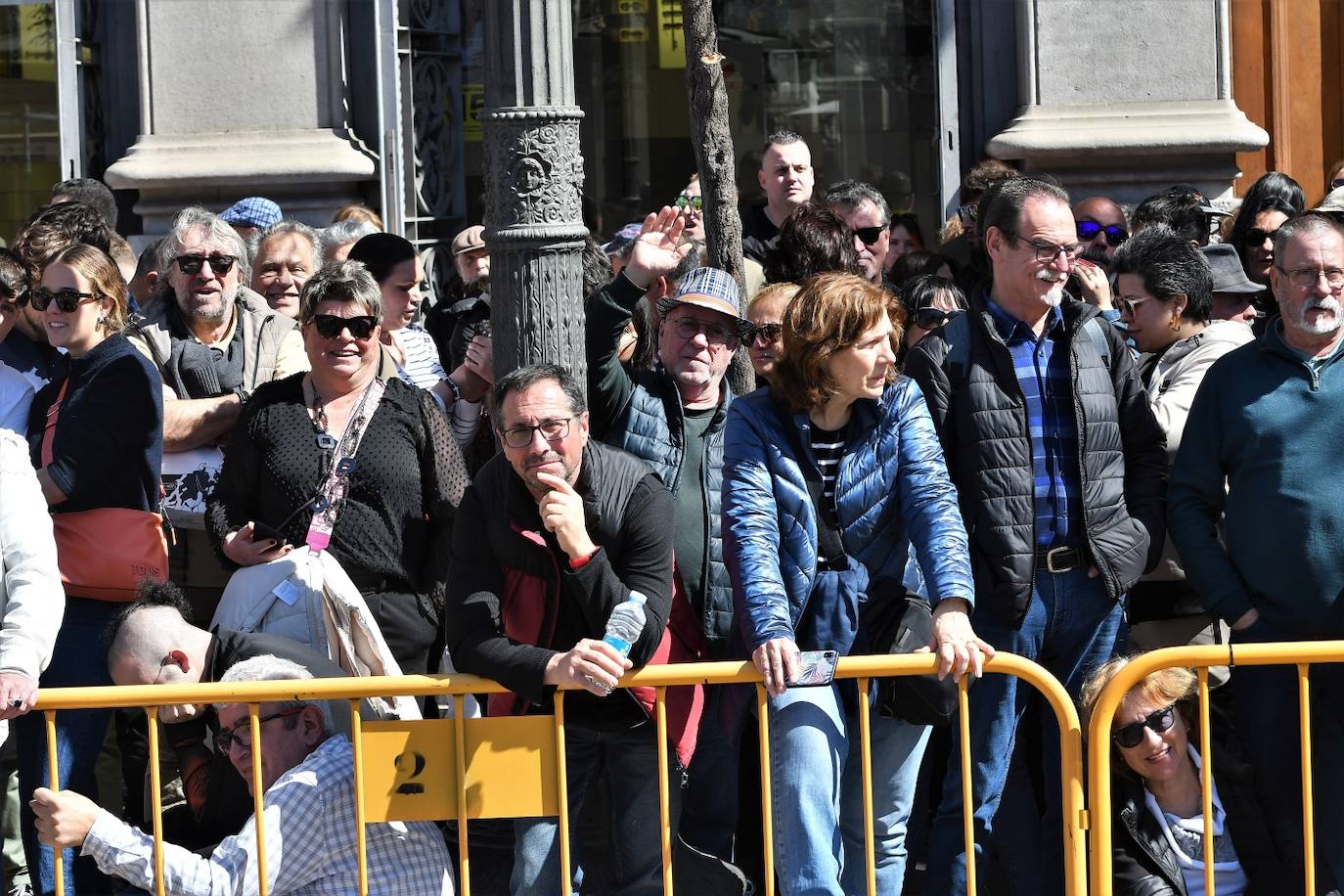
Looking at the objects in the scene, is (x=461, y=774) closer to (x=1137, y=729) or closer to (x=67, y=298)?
(x=1137, y=729)

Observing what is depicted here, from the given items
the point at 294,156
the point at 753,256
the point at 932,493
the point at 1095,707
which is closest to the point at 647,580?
the point at 932,493

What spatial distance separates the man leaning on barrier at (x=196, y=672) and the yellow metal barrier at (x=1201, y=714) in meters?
1.80

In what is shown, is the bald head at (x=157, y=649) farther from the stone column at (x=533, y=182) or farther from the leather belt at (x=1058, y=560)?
the leather belt at (x=1058, y=560)

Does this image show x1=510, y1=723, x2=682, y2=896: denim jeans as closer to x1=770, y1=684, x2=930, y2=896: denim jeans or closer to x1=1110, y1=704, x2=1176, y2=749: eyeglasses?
x1=770, y1=684, x2=930, y2=896: denim jeans

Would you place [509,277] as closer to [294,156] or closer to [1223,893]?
[1223,893]

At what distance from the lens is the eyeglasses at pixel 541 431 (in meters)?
4.39

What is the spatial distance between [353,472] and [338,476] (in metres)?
0.04

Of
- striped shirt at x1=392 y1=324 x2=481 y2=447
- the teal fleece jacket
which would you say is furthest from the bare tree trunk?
the teal fleece jacket

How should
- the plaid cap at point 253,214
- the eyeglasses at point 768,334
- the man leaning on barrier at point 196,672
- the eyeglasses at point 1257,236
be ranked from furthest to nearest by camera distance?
the plaid cap at point 253,214
the eyeglasses at point 1257,236
the eyeglasses at point 768,334
the man leaning on barrier at point 196,672

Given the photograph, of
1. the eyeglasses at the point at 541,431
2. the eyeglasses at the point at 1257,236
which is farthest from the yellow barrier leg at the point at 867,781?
the eyeglasses at the point at 1257,236

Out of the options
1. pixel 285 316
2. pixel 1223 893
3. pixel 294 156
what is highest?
pixel 294 156

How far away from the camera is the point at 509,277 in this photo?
4.72 meters

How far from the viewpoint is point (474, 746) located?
4391 millimetres

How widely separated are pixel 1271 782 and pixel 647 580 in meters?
1.72
